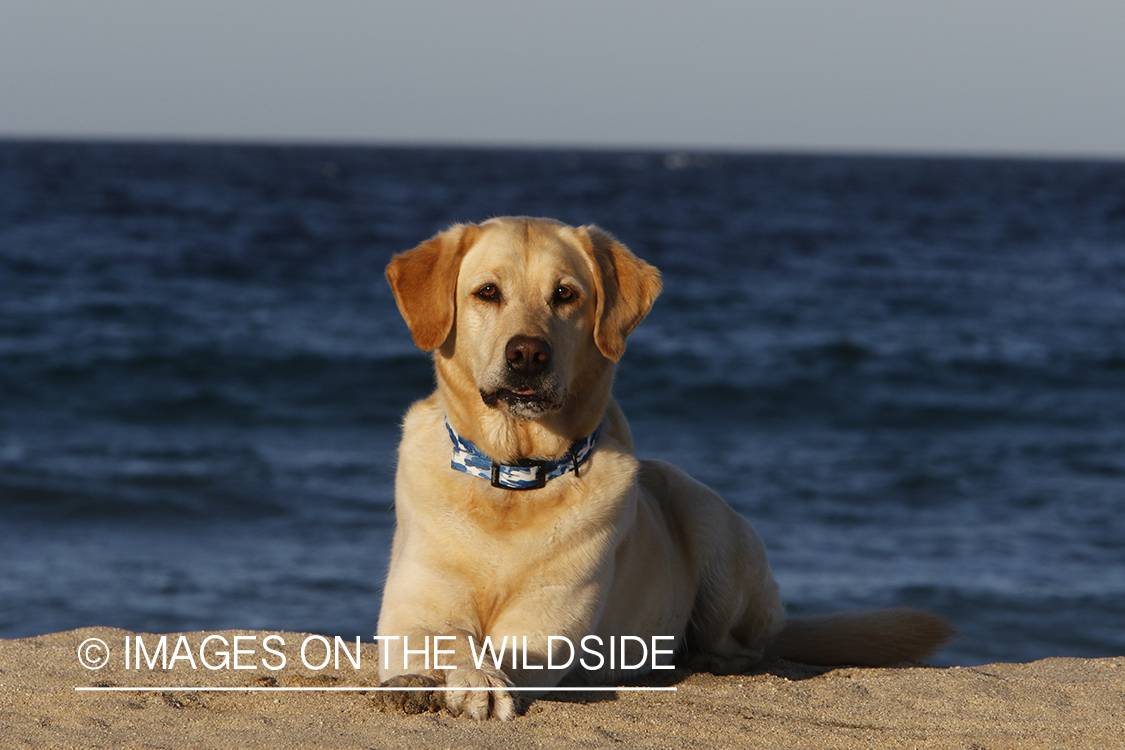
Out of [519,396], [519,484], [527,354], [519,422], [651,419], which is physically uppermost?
[527,354]

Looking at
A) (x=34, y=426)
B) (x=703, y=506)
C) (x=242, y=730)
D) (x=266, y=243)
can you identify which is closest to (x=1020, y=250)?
(x=266, y=243)

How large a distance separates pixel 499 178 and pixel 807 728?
187 feet

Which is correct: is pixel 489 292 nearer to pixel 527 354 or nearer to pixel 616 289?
pixel 527 354

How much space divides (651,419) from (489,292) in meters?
8.57

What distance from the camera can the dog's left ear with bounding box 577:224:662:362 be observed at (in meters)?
3.73

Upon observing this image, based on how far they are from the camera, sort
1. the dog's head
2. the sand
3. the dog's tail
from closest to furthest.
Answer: the sand, the dog's head, the dog's tail

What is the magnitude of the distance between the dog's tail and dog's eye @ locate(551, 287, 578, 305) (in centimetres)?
173

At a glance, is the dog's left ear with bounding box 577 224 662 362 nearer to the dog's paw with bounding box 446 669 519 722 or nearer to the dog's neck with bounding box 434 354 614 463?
the dog's neck with bounding box 434 354 614 463

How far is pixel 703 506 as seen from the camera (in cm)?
441

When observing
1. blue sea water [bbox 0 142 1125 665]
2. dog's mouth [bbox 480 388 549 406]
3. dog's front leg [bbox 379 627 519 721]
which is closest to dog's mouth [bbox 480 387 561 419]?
dog's mouth [bbox 480 388 549 406]

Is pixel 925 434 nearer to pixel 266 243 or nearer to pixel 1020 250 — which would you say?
pixel 266 243

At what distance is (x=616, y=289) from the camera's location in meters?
3.88

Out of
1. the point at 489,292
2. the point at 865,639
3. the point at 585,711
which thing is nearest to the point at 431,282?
the point at 489,292

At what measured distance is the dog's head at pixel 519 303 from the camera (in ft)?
11.6
